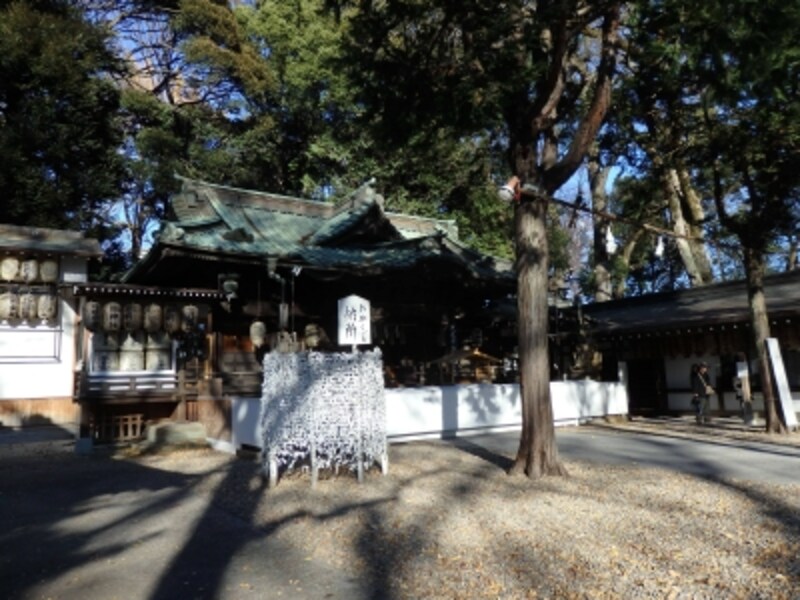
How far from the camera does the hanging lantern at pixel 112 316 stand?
44.4 feet

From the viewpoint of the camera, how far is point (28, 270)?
16.5m

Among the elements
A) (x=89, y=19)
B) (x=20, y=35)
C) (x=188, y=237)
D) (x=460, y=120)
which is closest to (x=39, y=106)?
(x=20, y=35)

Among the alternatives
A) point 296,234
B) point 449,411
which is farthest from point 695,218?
point 296,234

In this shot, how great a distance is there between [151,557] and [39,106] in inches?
807

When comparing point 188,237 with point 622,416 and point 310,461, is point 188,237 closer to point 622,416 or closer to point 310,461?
point 310,461

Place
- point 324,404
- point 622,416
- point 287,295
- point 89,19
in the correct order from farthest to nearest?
point 89,19 → point 622,416 → point 287,295 → point 324,404

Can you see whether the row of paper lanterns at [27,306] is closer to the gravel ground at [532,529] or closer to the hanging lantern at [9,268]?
the hanging lantern at [9,268]

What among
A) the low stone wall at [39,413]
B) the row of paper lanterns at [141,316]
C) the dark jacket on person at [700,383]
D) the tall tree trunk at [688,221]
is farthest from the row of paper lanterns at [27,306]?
the dark jacket on person at [700,383]

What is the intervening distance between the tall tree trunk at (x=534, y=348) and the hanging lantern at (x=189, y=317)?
331 inches

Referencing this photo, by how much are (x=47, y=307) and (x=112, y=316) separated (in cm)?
426

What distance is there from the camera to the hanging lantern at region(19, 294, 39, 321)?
16206mm

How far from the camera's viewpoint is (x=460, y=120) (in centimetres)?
974

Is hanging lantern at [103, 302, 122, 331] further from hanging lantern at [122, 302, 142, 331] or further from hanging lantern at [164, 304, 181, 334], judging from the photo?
hanging lantern at [164, 304, 181, 334]

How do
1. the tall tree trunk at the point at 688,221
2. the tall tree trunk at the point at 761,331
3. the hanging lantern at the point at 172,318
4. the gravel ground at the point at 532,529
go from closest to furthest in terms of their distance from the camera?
1. the gravel ground at the point at 532,529
2. the tall tree trunk at the point at 761,331
3. the hanging lantern at the point at 172,318
4. the tall tree trunk at the point at 688,221
